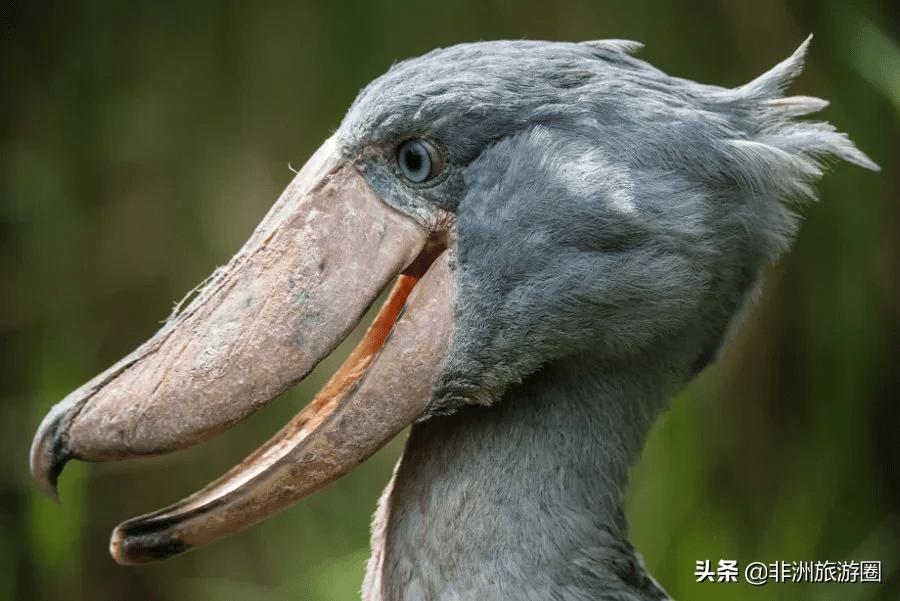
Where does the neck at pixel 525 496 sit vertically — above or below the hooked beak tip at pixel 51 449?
below

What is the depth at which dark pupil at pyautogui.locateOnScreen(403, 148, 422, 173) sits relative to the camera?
1.11m

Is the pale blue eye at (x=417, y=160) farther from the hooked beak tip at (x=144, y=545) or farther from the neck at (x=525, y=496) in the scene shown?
the hooked beak tip at (x=144, y=545)

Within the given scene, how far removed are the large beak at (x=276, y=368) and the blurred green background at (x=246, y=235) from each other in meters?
1.34

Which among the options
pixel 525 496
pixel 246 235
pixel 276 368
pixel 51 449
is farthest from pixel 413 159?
pixel 246 235

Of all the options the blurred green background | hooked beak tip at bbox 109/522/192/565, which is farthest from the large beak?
the blurred green background

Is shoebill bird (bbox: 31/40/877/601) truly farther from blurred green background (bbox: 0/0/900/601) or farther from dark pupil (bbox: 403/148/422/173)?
blurred green background (bbox: 0/0/900/601)

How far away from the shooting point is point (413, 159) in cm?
112

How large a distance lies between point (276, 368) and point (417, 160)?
28cm

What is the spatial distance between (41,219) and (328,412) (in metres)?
2.09

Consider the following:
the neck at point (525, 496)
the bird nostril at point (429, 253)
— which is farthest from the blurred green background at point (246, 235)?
the bird nostril at point (429, 253)

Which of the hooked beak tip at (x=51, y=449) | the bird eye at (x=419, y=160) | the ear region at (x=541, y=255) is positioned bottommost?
the hooked beak tip at (x=51, y=449)

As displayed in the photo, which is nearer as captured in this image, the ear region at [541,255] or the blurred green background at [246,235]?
the ear region at [541,255]

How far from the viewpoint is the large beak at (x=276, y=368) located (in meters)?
1.08

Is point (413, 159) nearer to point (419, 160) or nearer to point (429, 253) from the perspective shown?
point (419, 160)
